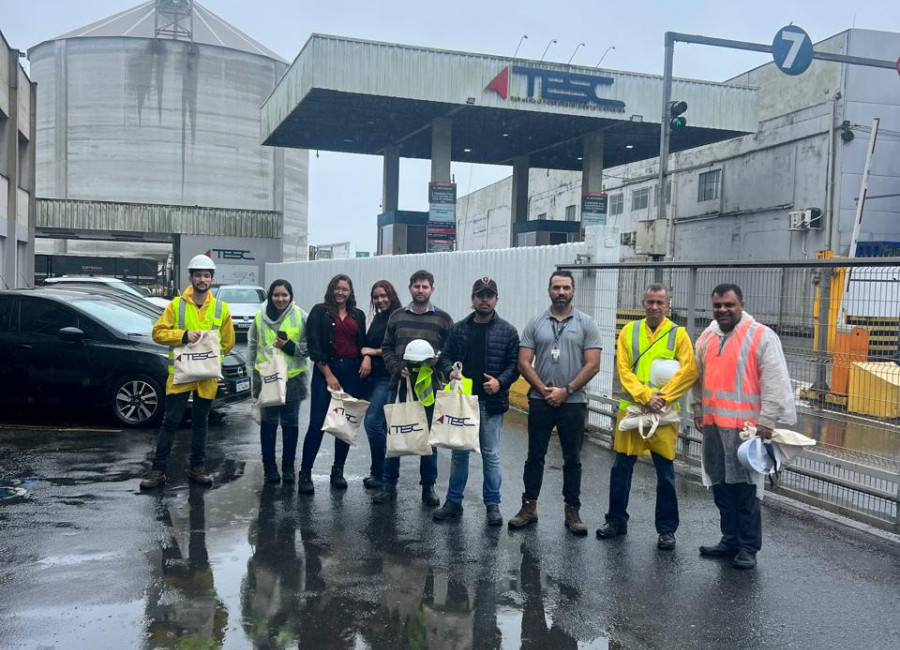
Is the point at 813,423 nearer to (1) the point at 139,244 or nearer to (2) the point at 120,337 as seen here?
(2) the point at 120,337

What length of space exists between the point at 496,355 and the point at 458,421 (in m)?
Result: 0.58

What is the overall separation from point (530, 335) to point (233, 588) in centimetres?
274

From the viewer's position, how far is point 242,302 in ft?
76.2

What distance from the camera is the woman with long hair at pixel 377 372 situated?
280 inches

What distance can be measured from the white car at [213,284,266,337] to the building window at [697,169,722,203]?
18726 mm

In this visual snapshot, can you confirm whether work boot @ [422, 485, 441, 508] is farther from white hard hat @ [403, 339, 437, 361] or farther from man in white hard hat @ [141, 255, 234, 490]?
man in white hard hat @ [141, 255, 234, 490]

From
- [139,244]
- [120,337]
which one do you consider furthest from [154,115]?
[120,337]

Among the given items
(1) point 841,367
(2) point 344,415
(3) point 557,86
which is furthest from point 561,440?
(3) point 557,86

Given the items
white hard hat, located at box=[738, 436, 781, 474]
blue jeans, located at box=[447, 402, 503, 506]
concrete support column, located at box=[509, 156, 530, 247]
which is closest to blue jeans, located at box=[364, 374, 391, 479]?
blue jeans, located at box=[447, 402, 503, 506]

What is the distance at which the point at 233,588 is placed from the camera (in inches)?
191

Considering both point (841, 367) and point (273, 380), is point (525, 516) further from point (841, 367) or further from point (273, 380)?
point (841, 367)

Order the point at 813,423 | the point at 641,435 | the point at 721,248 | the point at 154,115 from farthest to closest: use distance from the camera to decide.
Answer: the point at 154,115, the point at 721,248, the point at 813,423, the point at 641,435

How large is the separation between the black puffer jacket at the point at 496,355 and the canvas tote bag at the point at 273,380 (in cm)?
149

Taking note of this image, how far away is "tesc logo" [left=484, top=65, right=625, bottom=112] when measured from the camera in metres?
25.5
